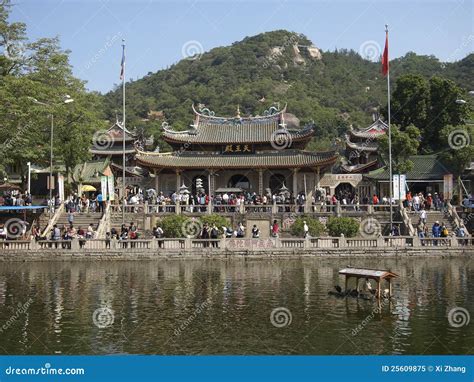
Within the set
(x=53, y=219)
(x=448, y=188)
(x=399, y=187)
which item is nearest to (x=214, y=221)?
(x=53, y=219)

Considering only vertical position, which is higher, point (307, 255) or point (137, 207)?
point (137, 207)

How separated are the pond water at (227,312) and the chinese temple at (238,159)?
18.2 meters

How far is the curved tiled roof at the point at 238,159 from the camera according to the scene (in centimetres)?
4397

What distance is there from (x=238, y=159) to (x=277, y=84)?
11310 cm

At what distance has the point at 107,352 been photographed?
14031 millimetres

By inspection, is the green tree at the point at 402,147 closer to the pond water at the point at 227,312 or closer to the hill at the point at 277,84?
the pond water at the point at 227,312

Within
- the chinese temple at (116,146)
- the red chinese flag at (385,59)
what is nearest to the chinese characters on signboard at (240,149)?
the red chinese flag at (385,59)

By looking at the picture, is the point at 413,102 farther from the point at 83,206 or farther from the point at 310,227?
the point at 83,206

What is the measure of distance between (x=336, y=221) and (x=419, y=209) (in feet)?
23.4

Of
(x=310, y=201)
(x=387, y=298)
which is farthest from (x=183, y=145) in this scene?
(x=387, y=298)

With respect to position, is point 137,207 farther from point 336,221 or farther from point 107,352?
point 107,352

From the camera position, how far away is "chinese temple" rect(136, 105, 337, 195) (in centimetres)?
4519

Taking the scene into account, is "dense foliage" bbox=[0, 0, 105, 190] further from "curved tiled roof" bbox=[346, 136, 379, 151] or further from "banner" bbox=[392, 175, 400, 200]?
"curved tiled roof" bbox=[346, 136, 379, 151]

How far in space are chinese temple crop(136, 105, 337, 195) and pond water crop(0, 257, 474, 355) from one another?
18.2 metres
